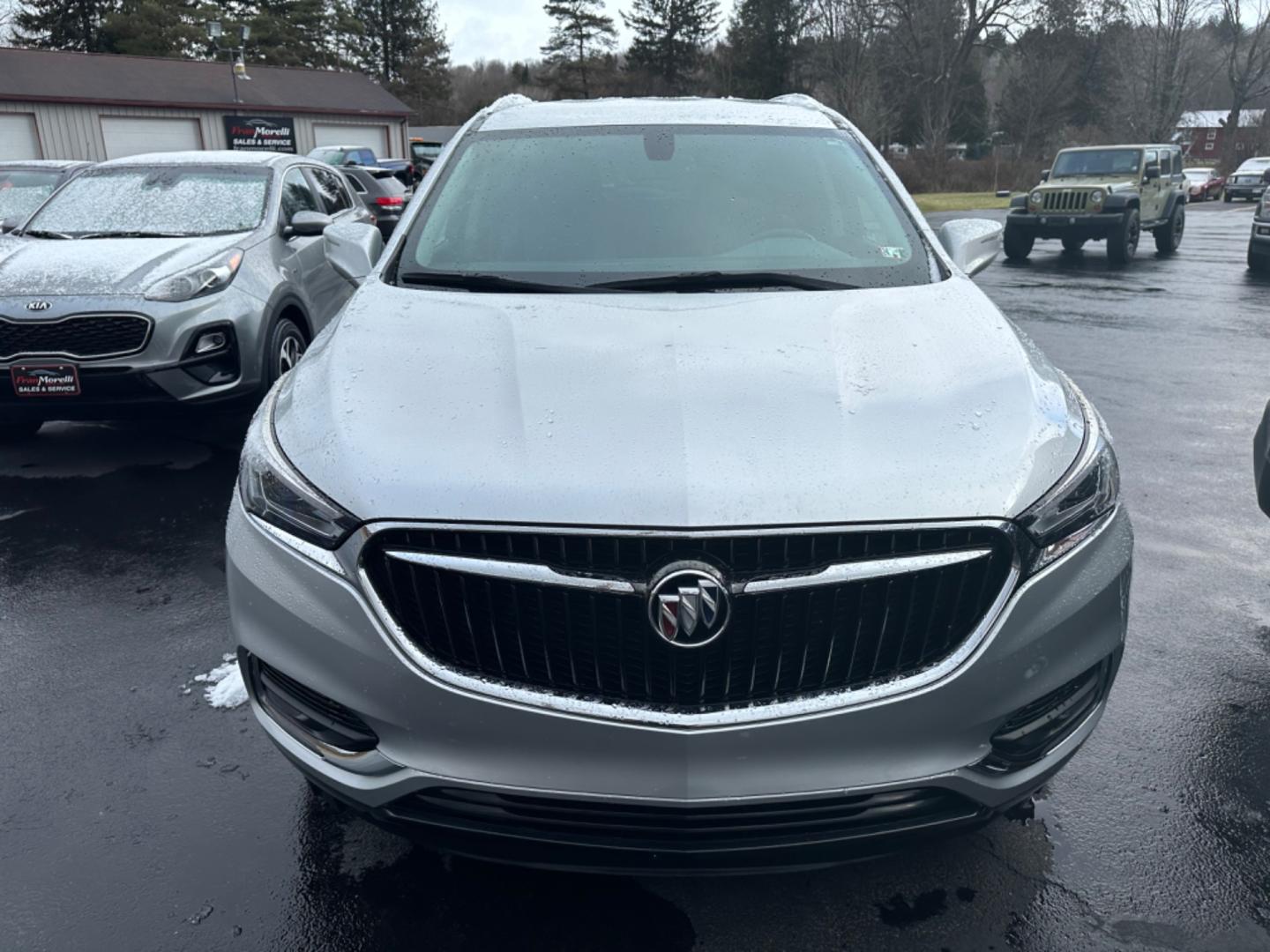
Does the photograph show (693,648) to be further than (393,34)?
No

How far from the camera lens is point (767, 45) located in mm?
64125

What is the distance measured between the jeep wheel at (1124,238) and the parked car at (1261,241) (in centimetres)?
195

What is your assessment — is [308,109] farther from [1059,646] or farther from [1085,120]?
[1085,120]

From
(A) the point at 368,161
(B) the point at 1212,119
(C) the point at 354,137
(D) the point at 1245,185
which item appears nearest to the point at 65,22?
(C) the point at 354,137

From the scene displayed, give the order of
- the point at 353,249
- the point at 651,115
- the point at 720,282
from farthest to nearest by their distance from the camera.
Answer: the point at 651,115
the point at 353,249
the point at 720,282

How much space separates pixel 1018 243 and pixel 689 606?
59.1 ft

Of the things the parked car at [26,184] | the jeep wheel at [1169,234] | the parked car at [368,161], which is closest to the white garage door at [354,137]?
the parked car at [368,161]

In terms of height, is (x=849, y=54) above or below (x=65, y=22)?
below

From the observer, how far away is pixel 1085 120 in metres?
64.9

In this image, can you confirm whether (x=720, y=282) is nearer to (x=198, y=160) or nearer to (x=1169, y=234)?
(x=198, y=160)

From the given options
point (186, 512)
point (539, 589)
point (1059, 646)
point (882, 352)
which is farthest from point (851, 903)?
point (186, 512)

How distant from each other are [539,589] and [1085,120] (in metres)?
72.4

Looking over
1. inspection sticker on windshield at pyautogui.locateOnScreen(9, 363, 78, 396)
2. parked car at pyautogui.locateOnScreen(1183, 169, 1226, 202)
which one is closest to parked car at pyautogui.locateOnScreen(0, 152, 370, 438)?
inspection sticker on windshield at pyautogui.locateOnScreen(9, 363, 78, 396)

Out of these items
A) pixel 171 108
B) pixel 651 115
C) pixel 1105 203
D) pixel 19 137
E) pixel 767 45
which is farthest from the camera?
pixel 767 45
